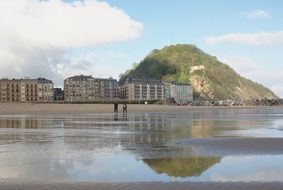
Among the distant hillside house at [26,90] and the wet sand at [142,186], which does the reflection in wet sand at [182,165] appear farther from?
the distant hillside house at [26,90]

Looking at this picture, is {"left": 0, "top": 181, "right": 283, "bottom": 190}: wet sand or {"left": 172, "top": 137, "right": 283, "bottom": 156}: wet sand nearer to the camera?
{"left": 0, "top": 181, "right": 283, "bottom": 190}: wet sand

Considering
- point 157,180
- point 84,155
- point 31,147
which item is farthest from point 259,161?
point 31,147

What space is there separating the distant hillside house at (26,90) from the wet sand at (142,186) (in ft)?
543

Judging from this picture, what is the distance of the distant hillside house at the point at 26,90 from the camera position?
566 feet

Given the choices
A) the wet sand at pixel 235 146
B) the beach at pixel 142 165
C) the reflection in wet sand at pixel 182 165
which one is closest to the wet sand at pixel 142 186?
the beach at pixel 142 165

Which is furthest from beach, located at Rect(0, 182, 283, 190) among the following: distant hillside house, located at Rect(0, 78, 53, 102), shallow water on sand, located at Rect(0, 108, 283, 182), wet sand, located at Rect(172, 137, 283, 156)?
distant hillside house, located at Rect(0, 78, 53, 102)

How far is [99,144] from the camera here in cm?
1850

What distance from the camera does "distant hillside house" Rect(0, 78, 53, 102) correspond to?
6791 inches

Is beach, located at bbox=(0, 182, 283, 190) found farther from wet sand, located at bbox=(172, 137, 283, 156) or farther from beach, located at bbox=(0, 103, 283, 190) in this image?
wet sand, located at bbox=(172, 137, 283, 156)

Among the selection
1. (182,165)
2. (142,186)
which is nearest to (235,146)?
(182,165)

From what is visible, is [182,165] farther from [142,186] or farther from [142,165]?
[142,186]

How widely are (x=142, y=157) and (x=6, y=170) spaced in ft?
14.9

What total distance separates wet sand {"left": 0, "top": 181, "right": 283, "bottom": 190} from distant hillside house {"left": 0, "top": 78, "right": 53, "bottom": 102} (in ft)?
543

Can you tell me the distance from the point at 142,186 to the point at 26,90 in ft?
562
